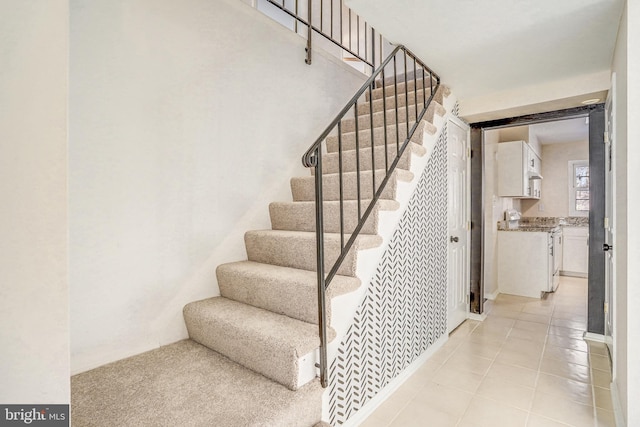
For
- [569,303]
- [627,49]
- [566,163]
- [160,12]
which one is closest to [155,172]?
[160,12]

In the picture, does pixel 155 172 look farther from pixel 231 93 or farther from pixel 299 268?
pixel 299 268

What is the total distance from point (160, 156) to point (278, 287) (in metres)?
1.07

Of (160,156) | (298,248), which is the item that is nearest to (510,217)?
(298,248)

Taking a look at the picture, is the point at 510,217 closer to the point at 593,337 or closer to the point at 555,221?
the point at 555,221

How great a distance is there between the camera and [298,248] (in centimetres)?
217

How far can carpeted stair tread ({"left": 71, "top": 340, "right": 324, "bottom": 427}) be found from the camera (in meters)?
1.35

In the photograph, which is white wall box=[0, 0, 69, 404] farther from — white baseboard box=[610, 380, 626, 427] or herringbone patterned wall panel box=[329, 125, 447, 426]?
white baseboard box=[610, 380, 626, 427]

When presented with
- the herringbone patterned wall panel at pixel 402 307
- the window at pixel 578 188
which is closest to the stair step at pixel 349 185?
the herringbone patterned wall panel at pixel 402 307

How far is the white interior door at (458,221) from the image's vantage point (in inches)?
129

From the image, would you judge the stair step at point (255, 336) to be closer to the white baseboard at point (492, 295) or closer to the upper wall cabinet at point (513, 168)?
the white baseboard at point (492, 295)

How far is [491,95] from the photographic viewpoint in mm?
3270

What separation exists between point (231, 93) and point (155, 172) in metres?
0.83

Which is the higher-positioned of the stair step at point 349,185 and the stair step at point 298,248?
the stair step at point 349,185

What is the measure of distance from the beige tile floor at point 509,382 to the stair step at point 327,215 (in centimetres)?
116
